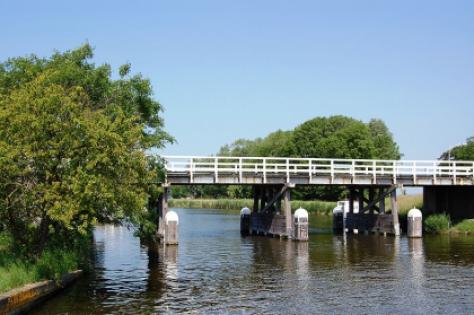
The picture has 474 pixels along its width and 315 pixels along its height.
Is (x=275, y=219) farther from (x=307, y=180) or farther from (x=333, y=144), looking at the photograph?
(x=333, y=144)

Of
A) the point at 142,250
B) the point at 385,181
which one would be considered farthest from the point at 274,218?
the point at 142,250

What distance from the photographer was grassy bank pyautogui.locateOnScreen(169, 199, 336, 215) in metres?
83.2

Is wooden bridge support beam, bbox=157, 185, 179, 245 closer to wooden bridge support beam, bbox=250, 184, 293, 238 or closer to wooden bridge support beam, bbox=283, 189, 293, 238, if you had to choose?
wooden bridge support beam, bbox=283, 189, 293, 238

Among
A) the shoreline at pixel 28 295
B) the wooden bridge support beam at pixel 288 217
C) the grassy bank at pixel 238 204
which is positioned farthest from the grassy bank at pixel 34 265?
the grassy bank at pixel 238 204

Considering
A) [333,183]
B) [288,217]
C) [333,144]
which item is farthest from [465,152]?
[288,217]

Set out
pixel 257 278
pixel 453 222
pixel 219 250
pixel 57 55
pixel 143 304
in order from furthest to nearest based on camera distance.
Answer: pixel 453 222, pixel 219 250, pixel 57 55, pixel 257 278, pixel 143 304

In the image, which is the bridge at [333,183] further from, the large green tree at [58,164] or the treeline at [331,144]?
the treeline at [331,144]

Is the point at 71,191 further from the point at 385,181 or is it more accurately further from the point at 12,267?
the point at 385,181

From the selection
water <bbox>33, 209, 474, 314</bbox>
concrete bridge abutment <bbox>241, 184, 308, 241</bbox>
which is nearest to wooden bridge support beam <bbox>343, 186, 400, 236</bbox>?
water <bbox>33, 209, 474, 314</bbox>

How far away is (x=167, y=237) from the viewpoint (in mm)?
40219

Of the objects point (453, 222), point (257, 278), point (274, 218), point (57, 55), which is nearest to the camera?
point (257, 278)

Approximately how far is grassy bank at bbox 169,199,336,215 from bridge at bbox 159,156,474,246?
2696 centimetres

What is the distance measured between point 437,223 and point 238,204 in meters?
58.4

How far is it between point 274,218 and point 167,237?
35.2ft
